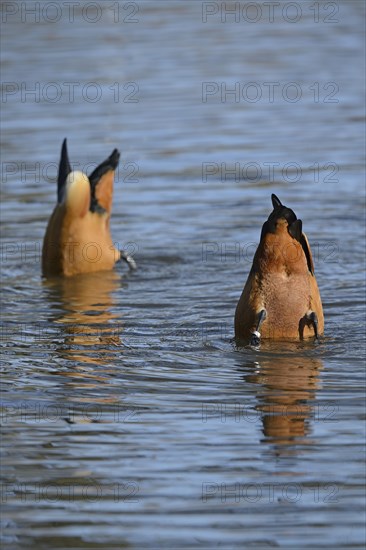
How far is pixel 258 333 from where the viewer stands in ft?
29.1

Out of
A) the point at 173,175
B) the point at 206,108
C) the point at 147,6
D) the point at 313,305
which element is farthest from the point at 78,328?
the point at 147,6

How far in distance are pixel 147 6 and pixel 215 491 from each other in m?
20.8

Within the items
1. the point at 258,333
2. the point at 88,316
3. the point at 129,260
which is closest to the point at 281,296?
the point at 258,333

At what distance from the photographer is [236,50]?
21.7 metres

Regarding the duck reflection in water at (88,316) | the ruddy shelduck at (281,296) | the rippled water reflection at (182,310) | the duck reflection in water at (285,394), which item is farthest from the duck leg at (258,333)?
the duck reflection in water at (88,316)

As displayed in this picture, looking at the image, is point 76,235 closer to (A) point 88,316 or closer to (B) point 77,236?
(B) point 77,236

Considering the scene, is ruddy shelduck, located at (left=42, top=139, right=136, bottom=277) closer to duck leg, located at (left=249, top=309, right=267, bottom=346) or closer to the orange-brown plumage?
the orange-brown plumage

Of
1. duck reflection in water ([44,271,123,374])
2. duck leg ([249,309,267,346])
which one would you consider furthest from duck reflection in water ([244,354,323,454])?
duck reflection in water ([44,271,123,374])

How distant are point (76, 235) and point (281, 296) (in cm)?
373

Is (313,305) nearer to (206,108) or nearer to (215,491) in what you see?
(215,491)

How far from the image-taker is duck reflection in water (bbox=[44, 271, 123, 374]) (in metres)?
8.86

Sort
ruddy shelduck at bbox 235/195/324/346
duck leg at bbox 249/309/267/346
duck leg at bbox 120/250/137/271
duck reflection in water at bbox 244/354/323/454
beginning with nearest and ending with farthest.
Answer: duck reflection in water at bbox 244/354/323/454
duck leg at bbox 249/309/267/346
ruddy shelduck at bbox 235/195/324/346
duck leg at bbox 120/250/137/271

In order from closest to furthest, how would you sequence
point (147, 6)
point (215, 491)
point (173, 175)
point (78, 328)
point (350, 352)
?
point (215, 491)
point (350, 352)
point (78, 328)
point (173, 175)
point (147, 6)

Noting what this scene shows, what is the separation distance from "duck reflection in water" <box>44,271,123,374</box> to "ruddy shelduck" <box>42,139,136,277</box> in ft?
0.43
